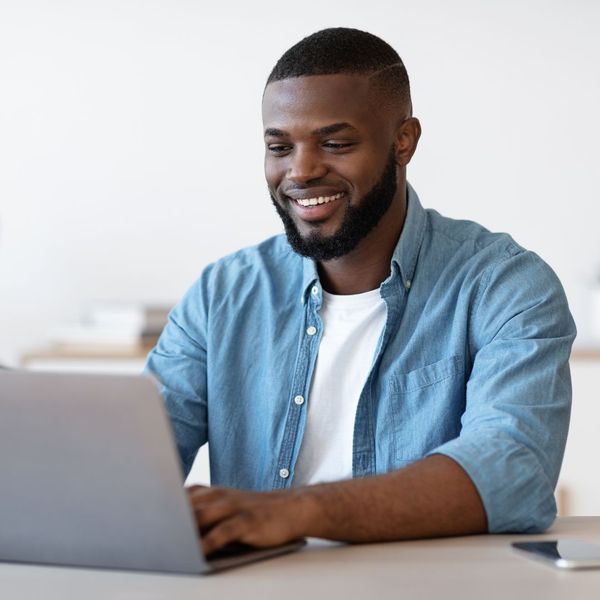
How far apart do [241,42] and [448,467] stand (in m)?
2.45

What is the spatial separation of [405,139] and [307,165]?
0.22m

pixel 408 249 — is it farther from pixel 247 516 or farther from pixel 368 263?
pixel 247 516

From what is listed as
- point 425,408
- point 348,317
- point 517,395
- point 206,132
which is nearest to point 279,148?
point 348,317

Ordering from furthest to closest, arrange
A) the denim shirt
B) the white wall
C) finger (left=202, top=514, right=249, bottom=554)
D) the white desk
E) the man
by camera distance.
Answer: the white wall, the man, the denim shirt, finger (left=202, top=514, right=249, bottom=554), the white desk

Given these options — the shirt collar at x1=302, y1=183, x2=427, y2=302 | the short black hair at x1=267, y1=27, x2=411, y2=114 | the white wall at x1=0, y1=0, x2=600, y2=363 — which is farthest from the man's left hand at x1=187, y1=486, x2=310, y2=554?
the white wall at x1=0, y1=0, x2=600, y2=363

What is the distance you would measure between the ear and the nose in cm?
17

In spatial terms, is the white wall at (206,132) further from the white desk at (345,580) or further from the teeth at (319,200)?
the white desk at (345,580)

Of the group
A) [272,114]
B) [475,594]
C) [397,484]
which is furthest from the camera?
[272,114]

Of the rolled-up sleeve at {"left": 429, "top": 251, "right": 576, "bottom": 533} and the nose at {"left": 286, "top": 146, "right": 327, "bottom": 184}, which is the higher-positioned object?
the nose at {"left": 286, "top": 146, "right": 327, "bottom": 184}

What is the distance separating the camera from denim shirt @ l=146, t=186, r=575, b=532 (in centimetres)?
160

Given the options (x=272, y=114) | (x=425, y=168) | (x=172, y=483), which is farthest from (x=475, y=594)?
(x=425, y=168)

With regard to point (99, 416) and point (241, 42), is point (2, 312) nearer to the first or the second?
point (241, 42)

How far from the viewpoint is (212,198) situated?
3666 mm

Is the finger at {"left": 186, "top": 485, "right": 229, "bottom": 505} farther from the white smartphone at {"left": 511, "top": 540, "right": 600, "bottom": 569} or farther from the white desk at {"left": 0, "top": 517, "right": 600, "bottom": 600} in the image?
the white smartphone at {"left": 511, "top": 540, "right": 600, "bottom": 569}
